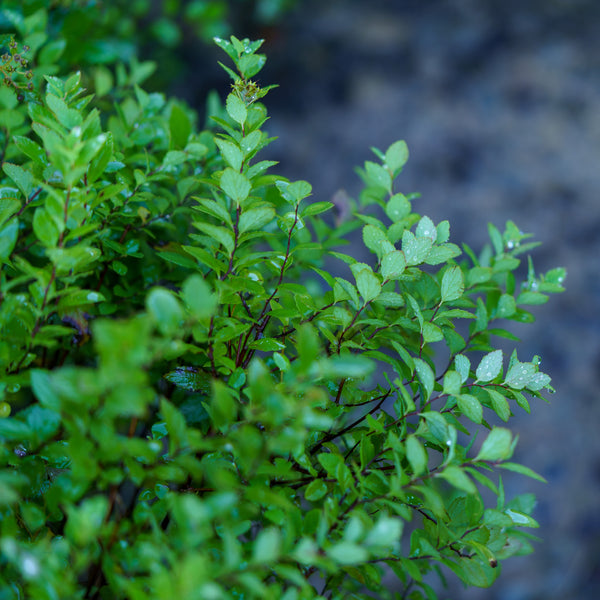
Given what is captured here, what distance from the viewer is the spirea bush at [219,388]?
0.48m

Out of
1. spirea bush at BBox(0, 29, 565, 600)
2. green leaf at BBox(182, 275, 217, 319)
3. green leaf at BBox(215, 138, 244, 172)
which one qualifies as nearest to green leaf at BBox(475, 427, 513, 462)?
spirea bush at BBox(0, 29, 565, 600)

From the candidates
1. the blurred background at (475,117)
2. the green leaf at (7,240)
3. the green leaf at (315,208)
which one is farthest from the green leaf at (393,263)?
the blurred background at (475,117)

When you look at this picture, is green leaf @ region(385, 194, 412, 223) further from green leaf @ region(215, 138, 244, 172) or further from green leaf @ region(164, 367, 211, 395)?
green leaf @ region(164, 367, 211, 395)

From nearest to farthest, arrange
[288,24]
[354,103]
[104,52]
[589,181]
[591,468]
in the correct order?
[104,52] < [591,468] < [589,181] < [354,103] < [288,24]

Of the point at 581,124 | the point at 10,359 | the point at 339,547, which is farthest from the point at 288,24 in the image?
the point at 339,547

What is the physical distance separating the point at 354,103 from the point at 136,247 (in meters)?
2.28

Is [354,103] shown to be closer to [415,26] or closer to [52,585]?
[415,26]

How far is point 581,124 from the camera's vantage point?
268 centimetres

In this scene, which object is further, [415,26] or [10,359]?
[415,26]

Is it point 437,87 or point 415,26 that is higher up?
point 415,26

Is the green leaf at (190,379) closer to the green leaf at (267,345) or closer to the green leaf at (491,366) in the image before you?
the green leaf at (267,345)

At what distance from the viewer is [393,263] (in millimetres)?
697

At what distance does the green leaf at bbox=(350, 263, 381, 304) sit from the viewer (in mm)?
681

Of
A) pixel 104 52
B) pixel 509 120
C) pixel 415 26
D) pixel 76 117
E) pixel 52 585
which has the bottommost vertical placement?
pixel 52 585
